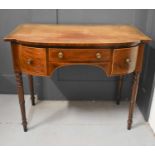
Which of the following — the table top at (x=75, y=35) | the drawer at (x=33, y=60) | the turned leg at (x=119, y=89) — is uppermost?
the table top at (x=75, y=35)

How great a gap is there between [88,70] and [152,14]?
0.66 meters

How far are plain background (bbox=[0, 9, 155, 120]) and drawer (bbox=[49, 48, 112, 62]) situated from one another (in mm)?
523

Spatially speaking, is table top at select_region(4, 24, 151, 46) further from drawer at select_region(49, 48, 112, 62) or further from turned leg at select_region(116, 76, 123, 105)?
turned leg at select_region(116, 76, 123, 105)

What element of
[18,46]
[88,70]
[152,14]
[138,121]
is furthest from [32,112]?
[152,14]

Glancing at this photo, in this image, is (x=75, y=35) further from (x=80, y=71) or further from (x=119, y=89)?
(x=119, y=89)

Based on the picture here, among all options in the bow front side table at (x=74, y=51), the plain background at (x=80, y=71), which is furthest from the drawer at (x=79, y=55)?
the plain background at (x=80, y=71)

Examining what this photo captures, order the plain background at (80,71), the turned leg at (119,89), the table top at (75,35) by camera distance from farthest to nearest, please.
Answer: the turned leg at (119,89) < the plain background at (80,71) < the table top at (75,35)

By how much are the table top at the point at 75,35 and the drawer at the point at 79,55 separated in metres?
0.05

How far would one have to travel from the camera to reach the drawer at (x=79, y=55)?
1.23 metres

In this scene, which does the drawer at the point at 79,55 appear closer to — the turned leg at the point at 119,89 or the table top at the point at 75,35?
the table top at the point at 75,35

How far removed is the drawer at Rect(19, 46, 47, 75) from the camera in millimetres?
1234

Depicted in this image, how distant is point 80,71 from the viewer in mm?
1848

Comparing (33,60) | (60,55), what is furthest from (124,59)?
(33,60)
